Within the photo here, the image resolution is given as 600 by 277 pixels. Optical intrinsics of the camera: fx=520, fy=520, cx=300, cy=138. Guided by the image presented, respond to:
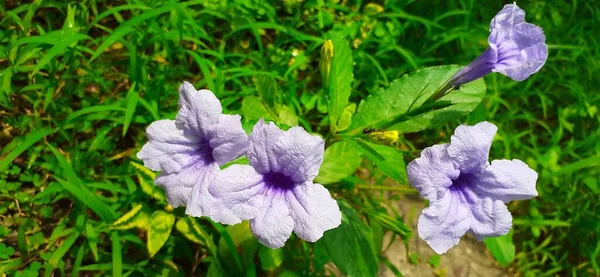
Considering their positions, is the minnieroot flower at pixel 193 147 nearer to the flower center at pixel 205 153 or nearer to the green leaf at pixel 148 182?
the flower center at pixel 205 153

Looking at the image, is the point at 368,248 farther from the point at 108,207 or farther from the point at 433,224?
the point at 108,207

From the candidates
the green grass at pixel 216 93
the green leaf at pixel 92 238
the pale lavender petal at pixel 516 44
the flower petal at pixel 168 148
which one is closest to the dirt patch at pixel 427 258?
the green grass at pixel 216 93

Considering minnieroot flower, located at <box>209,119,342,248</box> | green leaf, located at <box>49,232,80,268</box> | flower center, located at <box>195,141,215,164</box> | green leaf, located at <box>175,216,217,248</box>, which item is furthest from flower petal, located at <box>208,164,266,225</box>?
green leaf, located at <box>49,232,80,268</box>

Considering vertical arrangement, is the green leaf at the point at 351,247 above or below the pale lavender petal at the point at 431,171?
below

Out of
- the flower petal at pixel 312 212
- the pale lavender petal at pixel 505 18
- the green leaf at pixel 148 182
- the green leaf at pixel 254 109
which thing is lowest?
the green leaf at pixel 148 182

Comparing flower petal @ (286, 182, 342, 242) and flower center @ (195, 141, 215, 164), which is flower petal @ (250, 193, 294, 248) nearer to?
flower petal @ (286, 182, 342, 242)

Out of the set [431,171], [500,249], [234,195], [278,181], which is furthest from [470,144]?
[500,249]

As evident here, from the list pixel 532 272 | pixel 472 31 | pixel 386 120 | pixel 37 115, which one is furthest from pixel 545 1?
pixel 37 115

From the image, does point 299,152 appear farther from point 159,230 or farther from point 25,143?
point 25,143
